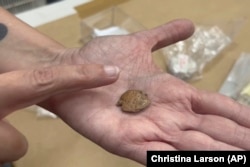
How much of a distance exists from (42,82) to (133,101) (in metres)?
0.14

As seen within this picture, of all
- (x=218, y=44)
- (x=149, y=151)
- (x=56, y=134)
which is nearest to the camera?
(x=149, y=151)

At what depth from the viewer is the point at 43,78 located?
2.39ft

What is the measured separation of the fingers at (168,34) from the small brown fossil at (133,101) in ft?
0.37

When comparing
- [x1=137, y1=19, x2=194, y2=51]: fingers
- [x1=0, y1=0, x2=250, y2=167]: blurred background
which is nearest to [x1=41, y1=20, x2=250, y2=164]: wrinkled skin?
[x1=137, y1=19, x2=194, y2=51]: fingers

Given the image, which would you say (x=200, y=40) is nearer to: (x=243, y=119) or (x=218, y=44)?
(x=218, y=44)

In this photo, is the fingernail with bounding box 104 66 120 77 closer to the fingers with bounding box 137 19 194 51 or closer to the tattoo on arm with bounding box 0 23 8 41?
the fingers with bounding box 137 19 194 51

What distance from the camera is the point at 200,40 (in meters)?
1.13

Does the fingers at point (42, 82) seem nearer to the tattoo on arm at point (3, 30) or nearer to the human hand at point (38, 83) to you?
the human hand at point (38, 83)

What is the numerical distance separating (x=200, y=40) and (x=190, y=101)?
361 mm

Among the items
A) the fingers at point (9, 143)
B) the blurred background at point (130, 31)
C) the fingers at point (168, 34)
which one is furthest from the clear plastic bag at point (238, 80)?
the fingers at point (9, 143)

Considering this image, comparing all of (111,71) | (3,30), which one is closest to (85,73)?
(111,71)

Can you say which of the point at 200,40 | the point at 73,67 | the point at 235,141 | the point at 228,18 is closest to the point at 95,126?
the point at 73,67

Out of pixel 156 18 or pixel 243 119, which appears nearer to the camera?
pixel 243 119

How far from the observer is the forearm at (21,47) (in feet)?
3.00
